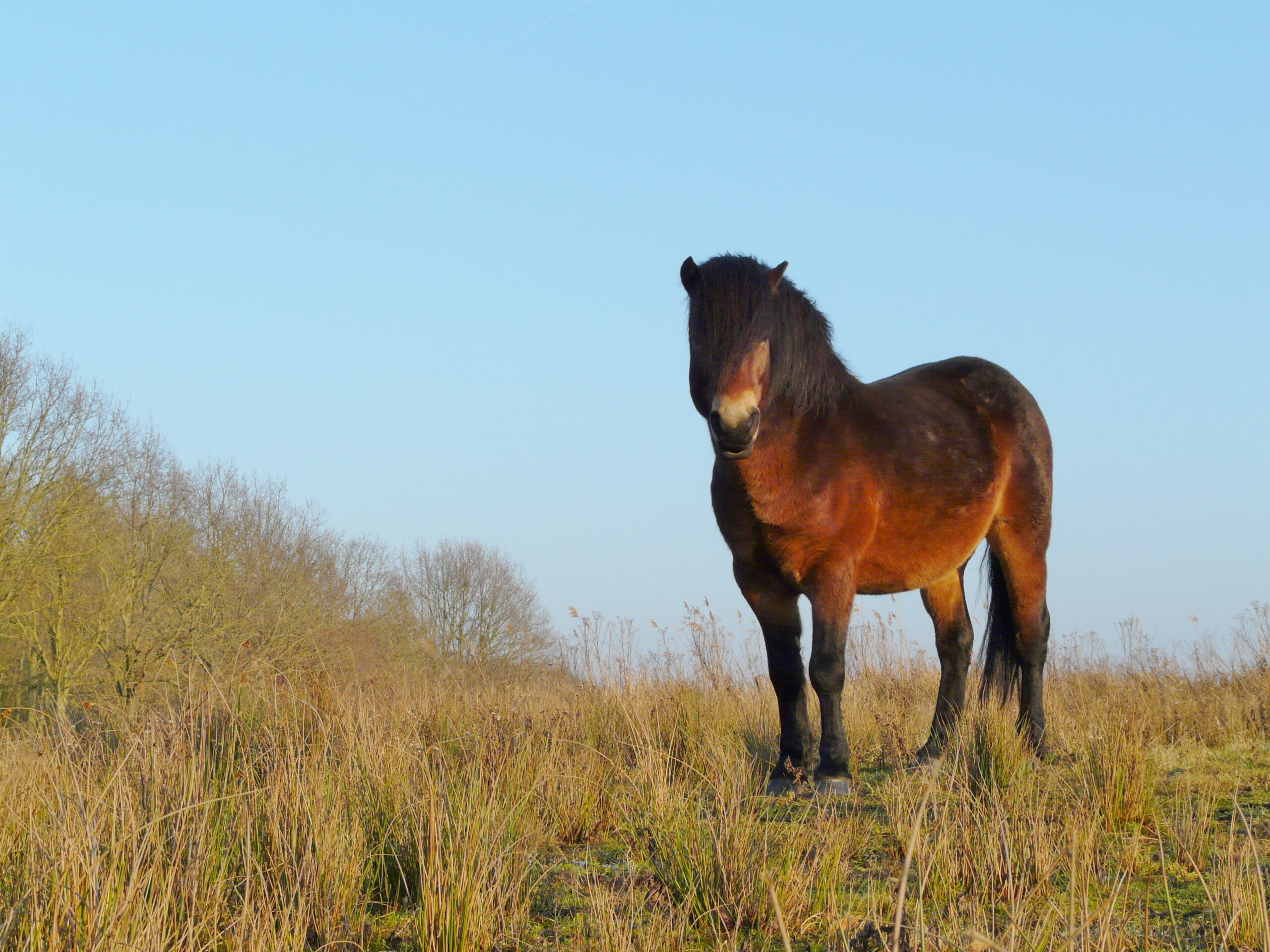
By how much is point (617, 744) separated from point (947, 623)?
273 cm

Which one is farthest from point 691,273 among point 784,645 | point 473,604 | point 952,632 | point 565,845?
point 473,604

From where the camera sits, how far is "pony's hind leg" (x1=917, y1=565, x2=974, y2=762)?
254 inches

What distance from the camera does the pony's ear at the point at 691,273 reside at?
473 cm

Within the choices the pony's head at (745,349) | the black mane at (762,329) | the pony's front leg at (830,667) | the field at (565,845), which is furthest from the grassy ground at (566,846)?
the black mane at (762,329)

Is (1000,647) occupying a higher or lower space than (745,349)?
lower

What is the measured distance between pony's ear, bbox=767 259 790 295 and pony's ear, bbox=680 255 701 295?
0.35 metres

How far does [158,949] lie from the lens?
6.77 ft

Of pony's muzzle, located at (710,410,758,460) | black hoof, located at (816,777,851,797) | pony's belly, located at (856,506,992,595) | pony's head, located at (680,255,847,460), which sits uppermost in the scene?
pony's head, located at (680,255,847,460)

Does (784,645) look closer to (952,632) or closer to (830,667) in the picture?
(830,667)

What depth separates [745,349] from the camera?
14.6ft

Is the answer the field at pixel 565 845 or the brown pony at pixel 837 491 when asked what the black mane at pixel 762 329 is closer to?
the brown pony at pixel 837 491

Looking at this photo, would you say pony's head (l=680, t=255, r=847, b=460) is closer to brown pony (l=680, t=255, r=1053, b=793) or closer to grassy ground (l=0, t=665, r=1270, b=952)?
brown pony (l=680, t=255, r=1053, b=793)

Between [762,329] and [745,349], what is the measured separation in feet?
0.67

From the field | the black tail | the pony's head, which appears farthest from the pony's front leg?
the black tail
